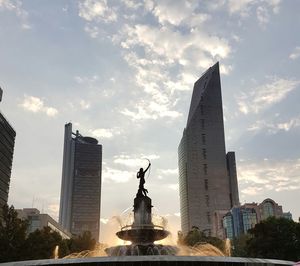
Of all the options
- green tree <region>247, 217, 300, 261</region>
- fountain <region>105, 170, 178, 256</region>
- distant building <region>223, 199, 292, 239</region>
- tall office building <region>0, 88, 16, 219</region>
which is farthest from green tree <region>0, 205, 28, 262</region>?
distant building <region>223, 199, 292, 239</region>

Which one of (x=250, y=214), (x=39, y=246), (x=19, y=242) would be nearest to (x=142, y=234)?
(x=19, y=242)

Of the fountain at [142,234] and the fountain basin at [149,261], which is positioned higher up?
the fountain at [142,234]

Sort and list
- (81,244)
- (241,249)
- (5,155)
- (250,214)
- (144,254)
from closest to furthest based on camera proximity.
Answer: (144,254), (81,244), (241,249), (5,155), (250,214)

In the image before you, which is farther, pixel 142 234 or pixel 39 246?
pixel 39 246

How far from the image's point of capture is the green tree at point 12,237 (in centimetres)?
4159

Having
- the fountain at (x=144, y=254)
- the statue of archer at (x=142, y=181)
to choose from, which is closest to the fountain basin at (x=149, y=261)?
the fountain at (x=144, y=254)

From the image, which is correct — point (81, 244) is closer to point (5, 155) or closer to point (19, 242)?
point (19, 242)

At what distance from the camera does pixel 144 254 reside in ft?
78.5

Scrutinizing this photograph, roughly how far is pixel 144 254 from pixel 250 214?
144 metres

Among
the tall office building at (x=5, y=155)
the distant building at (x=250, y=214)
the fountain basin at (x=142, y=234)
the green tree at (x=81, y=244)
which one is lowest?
the fountain basin at (x=142, y=234)

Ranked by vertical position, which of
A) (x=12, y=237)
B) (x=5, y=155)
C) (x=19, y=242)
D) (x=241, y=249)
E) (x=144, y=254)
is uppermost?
(x=5, y=155)

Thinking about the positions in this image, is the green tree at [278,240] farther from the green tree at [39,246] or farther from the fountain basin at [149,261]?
the fountain basin at [149,261]

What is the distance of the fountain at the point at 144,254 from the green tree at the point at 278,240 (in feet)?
97.6

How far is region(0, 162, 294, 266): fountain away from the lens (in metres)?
16.1
